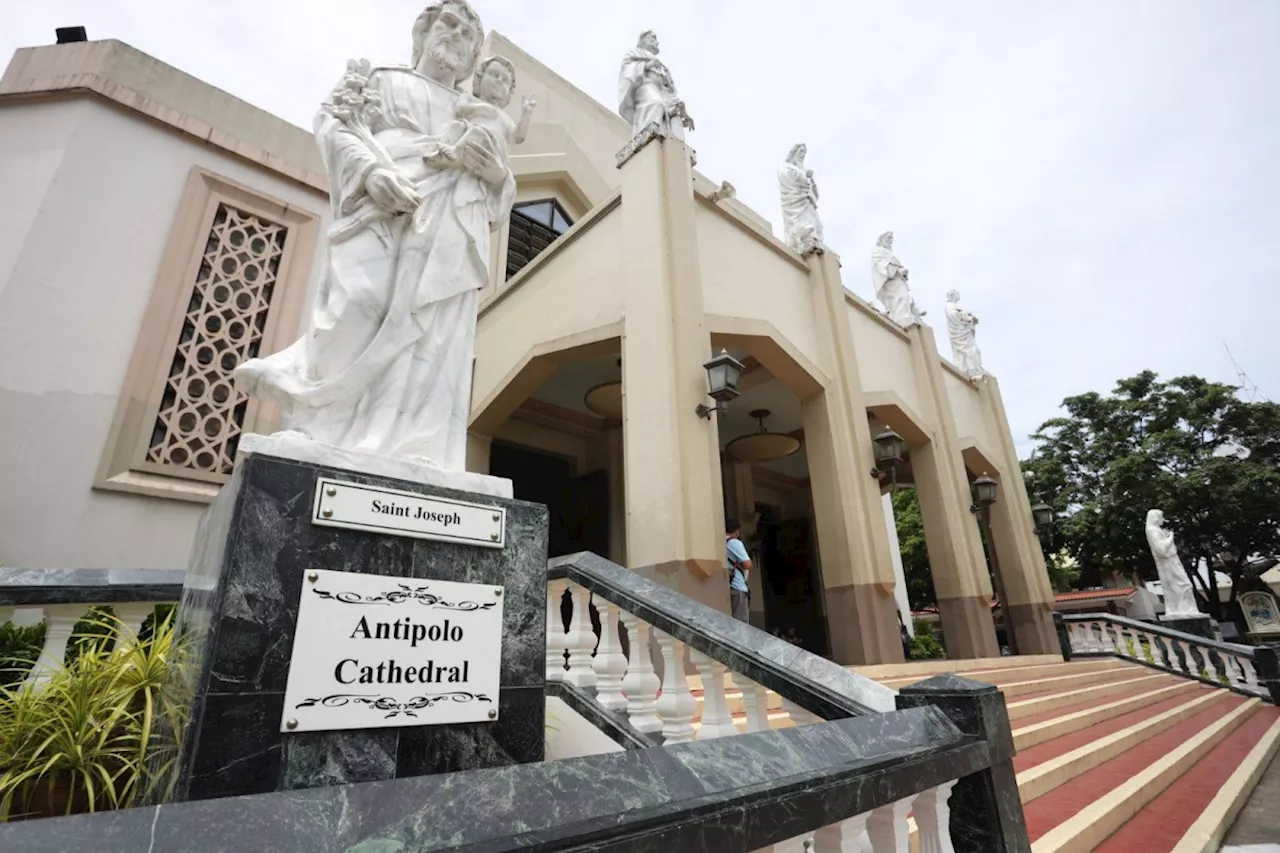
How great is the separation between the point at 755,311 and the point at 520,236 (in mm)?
5107

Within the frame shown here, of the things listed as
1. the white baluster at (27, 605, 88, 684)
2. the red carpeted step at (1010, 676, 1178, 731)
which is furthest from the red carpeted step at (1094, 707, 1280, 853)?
the white baluster at (27, 605, 88, 684)

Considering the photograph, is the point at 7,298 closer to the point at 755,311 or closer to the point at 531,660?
the point at 531,660

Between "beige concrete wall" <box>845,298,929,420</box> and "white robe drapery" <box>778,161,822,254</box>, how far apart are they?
1.13m

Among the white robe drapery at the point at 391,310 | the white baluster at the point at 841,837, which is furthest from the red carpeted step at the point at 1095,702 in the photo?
the white robe drapery at the point at 391,310

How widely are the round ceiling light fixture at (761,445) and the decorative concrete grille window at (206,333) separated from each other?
6.23 meters

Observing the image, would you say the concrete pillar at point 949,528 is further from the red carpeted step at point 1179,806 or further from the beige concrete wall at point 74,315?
the beige concrete wall at point 74,315

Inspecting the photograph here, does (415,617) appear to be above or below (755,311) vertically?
below

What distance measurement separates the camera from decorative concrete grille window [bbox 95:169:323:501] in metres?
5.18

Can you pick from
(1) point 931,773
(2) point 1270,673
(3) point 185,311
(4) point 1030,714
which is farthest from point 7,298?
(2) point 1270,673

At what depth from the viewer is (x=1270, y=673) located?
842 cm

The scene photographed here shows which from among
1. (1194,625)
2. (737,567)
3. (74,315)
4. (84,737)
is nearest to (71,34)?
(74,315)

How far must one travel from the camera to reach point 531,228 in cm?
1104

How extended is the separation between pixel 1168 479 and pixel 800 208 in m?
18.7

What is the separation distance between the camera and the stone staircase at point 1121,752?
2.96m
